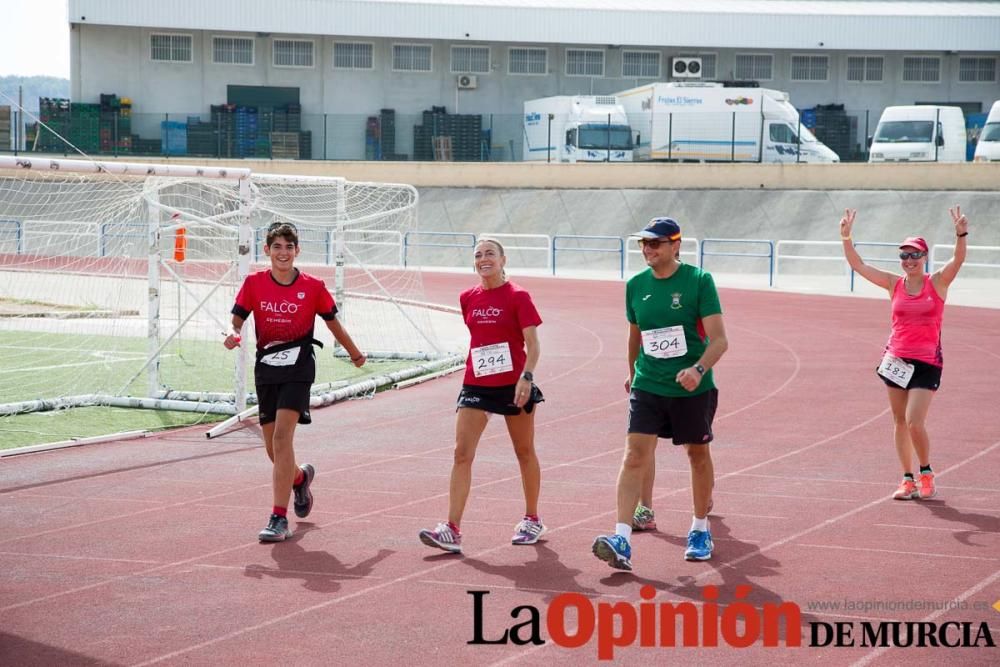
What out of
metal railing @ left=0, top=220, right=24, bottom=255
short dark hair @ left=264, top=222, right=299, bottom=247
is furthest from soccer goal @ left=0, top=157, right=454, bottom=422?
short dark hair @ left=264, top=222, right=299, bottom=247

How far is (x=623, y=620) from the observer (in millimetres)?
6543

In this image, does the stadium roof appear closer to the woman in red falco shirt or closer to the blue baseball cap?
the woman in red falco shirt

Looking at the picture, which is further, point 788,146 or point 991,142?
point 788,146

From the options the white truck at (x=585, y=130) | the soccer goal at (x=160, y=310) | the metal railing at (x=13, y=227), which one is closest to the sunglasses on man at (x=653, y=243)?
the soccer goal at (x=160, y=310)

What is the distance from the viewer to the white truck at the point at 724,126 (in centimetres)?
4384

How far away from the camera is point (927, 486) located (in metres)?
9.66

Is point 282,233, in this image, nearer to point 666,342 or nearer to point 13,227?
point 666,342

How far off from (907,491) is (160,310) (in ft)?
50.4

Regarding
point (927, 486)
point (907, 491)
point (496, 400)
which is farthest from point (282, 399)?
point (927, 486)

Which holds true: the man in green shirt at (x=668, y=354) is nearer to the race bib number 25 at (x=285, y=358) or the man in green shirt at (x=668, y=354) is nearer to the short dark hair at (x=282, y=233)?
the race bib number 25 at (x=285, y=358)

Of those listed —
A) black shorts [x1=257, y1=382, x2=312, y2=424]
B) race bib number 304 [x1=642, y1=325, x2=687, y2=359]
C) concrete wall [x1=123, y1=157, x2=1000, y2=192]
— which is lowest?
black shorts [x1=257, y1=382, x2=312, y2=424]

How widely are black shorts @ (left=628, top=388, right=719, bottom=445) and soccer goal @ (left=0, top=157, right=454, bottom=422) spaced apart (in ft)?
21.1

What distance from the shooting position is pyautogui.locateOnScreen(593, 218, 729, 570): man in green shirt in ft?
24.8

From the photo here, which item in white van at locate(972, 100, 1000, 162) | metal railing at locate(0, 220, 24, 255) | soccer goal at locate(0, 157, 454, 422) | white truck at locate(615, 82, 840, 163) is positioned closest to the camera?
soccer goal at locate(0, 157, 454, 422)
